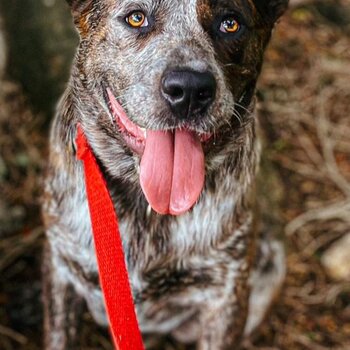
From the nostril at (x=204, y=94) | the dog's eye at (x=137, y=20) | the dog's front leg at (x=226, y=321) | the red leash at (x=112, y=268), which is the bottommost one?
the dog's front leg at (x=226, y=321)

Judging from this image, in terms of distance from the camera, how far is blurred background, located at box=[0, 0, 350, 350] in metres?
4.74

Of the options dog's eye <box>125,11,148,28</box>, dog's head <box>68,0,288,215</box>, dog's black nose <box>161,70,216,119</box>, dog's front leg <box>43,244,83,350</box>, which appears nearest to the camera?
dog's black nose <box>161,70,216,119</box>

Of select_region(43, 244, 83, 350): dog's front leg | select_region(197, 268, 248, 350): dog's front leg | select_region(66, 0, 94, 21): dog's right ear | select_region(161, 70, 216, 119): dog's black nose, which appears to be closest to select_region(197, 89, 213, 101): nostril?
select_region(161, 70, 216, 119): dog's black nose

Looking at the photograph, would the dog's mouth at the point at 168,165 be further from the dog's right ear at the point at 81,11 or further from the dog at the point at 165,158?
the dog's right ear at the point at 81,11

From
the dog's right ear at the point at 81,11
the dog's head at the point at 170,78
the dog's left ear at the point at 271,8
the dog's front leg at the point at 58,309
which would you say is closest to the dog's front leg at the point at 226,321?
the dog's front leg at the point at 58,309

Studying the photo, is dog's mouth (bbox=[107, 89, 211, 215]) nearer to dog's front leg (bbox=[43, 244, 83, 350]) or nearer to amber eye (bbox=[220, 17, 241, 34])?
amber eye (bbox=[220, 17, 241, 34])

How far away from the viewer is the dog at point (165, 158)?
10.0 feet

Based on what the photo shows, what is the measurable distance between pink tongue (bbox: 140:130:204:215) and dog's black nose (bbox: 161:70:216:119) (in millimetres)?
157

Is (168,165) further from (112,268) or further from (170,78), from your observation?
(112,268)

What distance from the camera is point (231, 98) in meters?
3.14

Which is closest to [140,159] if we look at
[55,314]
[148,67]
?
[148,67]

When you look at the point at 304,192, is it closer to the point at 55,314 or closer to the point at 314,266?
the point at 314,266

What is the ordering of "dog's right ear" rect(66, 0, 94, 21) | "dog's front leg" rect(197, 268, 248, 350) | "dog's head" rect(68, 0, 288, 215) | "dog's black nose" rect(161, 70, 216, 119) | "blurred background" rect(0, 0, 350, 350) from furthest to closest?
"blurred background" rect(0, 0, 350, 350)
"dog's front leg" rect(197, 268, 248, 350)
"dog's right ear" rect(66, 0, 94, 21)
"dog's head" rect(68, 0, 288, 215)
"dog's black nose" rect(161, 70, 216, 119)

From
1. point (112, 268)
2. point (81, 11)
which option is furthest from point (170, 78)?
point (112, 268)
